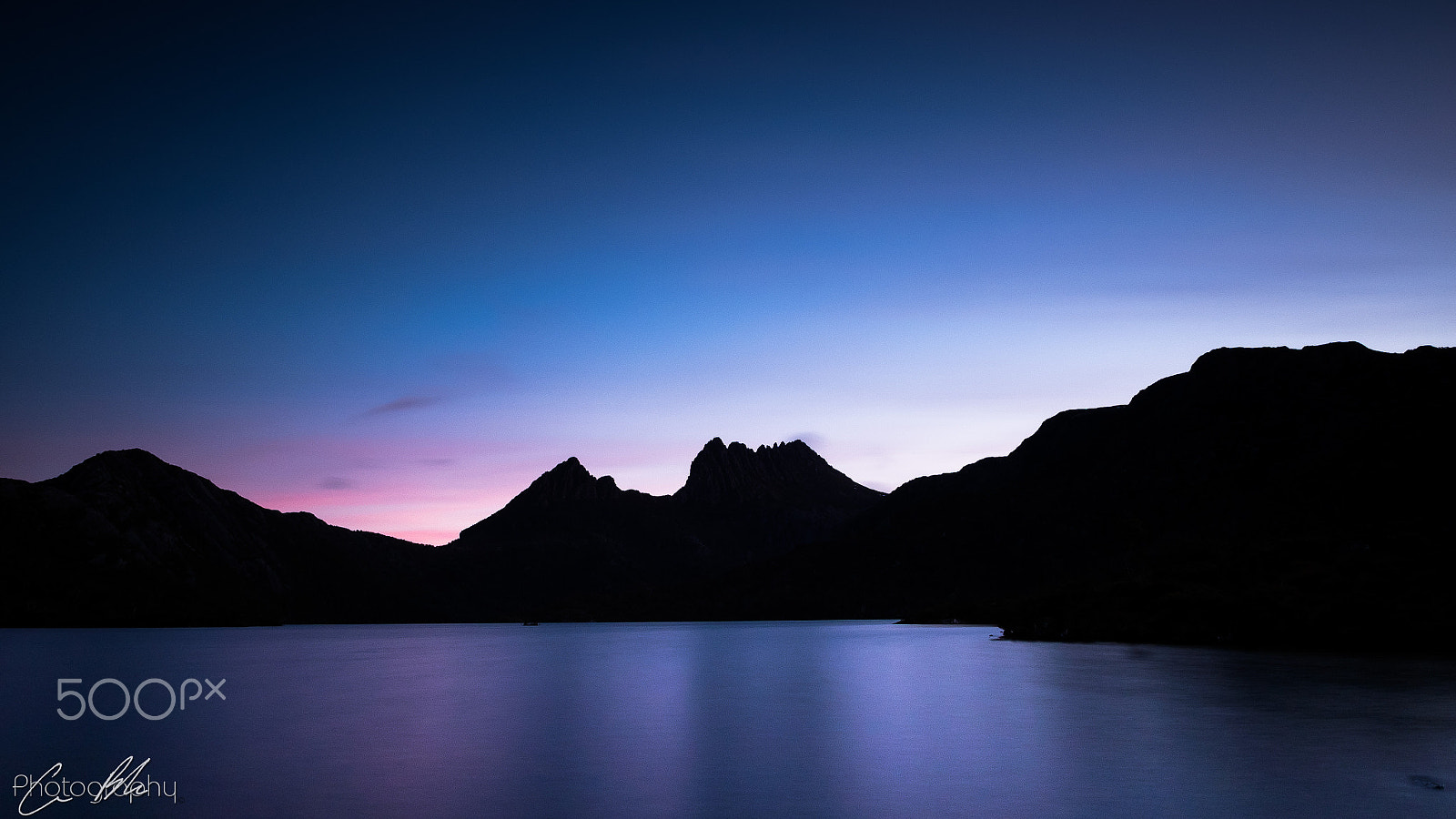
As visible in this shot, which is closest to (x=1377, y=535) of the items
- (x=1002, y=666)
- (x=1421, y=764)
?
(x=1002, y=666)

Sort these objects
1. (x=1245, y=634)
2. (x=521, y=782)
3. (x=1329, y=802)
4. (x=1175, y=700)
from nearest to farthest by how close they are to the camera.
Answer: (x=1329, y=802), (x=521, y=782), (x=1175, y=700), (x=1245, y=634)

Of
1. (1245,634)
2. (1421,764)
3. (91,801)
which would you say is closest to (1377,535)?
(1245,634)

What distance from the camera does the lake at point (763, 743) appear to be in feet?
113

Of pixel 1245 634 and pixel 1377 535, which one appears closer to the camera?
pixel 1245 634

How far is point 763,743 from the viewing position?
51125mm

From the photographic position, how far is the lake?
34.6 metres

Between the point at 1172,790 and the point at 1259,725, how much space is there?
22.9m

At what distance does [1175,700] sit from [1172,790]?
121ft

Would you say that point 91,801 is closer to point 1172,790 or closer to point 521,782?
point 521,782

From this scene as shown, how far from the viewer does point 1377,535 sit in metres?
178

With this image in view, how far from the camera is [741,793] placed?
36500 millimetres

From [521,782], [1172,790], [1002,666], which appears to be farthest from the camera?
[1002,666]

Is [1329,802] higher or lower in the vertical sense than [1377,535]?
lower

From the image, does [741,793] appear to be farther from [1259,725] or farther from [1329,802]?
[1259,725]
